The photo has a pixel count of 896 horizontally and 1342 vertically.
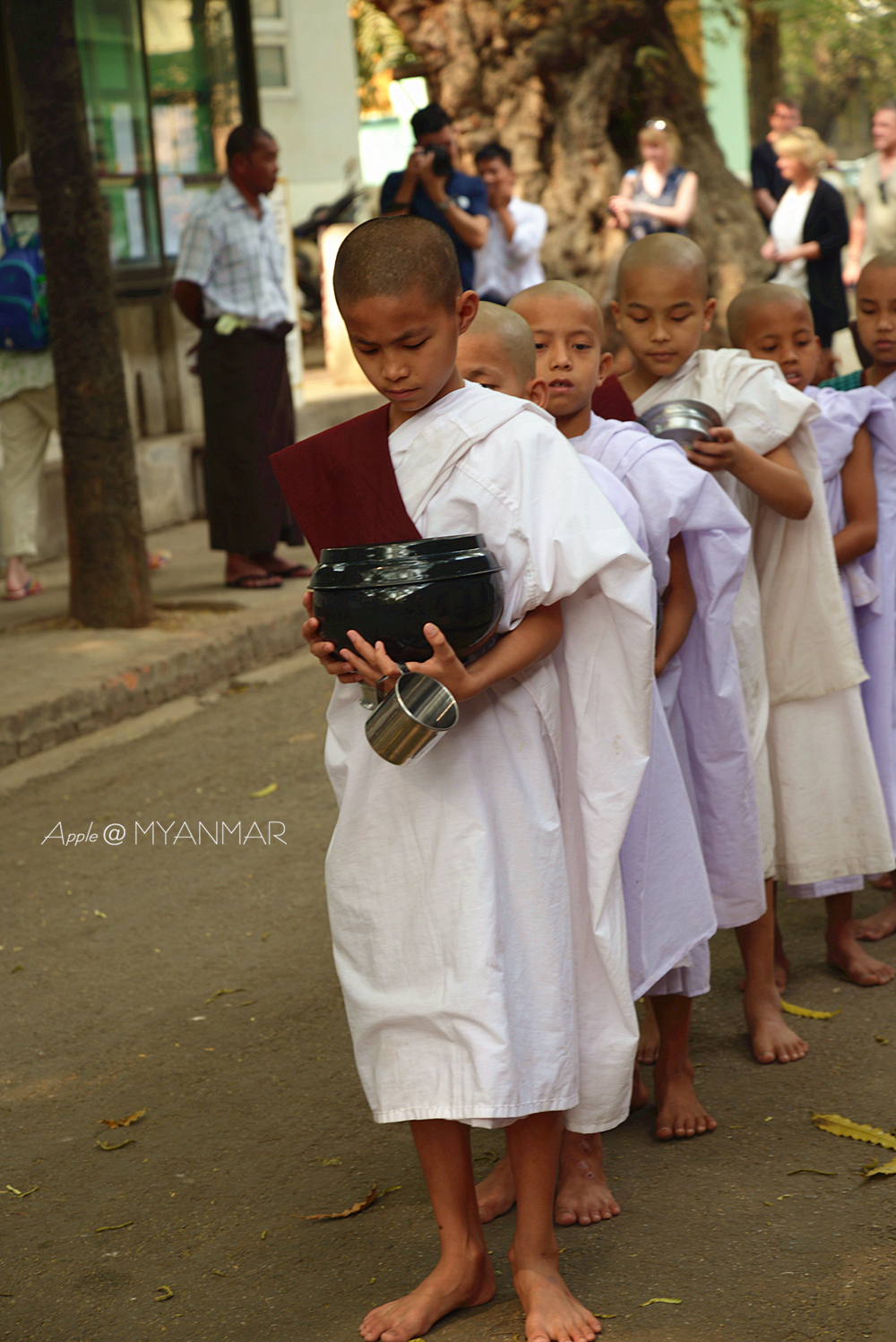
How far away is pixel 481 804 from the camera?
2.38 metres

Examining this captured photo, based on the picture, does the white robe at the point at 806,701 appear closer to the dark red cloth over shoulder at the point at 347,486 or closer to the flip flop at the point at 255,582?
the dark red cloth over shoulder at the point at 347,486

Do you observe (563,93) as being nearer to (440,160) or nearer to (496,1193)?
(440,160)

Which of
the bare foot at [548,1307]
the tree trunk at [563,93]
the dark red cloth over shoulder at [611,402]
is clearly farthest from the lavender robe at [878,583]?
the tree trunk at [563,93]

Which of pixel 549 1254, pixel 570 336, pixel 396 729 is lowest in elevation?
pixel 549 1254

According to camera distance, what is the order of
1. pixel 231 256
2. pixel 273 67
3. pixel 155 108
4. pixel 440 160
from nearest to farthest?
pixel 231 256
pixel 440 160
pixel 155 108
pixel 273 67

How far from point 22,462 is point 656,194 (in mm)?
5573

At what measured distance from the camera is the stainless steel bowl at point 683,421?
3.02 meters

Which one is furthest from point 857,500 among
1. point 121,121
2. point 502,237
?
point 121,121

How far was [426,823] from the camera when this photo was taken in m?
2.39

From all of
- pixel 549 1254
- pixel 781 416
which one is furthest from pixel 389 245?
pixel 549 1254

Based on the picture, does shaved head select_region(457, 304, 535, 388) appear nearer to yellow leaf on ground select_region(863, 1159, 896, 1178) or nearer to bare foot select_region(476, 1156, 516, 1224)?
bare foot select_region(476, 1156, 516, 1224)

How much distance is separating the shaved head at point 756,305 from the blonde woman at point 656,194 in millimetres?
7692

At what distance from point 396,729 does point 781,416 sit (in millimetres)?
1408

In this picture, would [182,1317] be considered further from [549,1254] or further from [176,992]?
[176,992]
